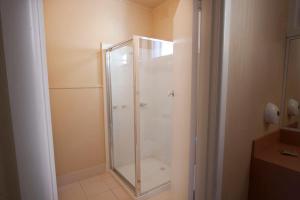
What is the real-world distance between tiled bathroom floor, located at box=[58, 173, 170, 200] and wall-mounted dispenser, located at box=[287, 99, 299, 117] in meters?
1.52

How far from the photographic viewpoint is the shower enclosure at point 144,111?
215 cm

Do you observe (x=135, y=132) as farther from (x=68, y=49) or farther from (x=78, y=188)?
(x=68, y=49)

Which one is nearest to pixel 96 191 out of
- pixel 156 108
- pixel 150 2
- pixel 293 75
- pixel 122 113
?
pixel 122 113

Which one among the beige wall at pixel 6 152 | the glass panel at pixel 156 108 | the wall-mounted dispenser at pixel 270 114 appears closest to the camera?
the beige wall at pixel 6 152

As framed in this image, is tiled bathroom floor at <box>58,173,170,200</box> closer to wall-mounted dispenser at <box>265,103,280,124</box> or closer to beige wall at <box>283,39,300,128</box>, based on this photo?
wall-mounted dispenser at <box>265,103,280,124</box>

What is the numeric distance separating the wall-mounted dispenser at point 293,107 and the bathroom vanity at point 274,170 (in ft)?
0.50

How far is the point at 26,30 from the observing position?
0.42m

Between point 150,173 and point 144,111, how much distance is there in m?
0.90

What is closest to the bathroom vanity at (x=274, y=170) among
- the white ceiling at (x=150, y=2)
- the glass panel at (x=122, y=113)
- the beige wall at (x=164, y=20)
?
the glass panel at (x=122, y=113)

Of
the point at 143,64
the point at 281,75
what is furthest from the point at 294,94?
the point at 143,64

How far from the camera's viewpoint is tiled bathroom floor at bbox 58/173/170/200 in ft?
6.12

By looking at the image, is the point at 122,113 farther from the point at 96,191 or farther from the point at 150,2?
the point at 150,2

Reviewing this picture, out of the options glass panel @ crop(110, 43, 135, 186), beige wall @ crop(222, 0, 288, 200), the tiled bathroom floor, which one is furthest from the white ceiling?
the tiled bathroom floor

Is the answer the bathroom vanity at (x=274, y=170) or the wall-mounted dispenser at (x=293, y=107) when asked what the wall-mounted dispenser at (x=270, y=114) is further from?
the wall-mounted dispenser at (x=293, y=107)
